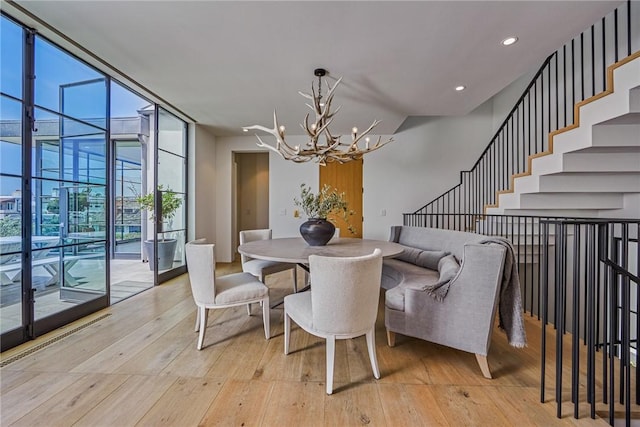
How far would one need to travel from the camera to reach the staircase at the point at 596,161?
81.0 inches

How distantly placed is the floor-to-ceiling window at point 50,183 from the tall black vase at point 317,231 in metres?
2.33

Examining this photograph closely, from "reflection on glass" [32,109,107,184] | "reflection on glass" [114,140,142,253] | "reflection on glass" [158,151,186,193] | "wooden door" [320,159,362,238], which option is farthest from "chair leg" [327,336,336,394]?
"reflection on glass" [114,140,142,253]

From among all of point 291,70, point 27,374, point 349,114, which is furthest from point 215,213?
point 27,374

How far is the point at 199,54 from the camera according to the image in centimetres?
271

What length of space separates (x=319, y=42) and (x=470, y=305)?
2.43 m

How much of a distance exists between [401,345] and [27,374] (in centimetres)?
270

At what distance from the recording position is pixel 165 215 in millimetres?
4383

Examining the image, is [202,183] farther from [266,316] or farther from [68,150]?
[266,316]

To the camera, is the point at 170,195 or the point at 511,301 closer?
the point at 511,301

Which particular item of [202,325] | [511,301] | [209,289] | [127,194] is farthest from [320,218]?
[127,194]

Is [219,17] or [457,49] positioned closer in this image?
[219,17]

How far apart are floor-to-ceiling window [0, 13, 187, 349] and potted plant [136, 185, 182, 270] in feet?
3.45

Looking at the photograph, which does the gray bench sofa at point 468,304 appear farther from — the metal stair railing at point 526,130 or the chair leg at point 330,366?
the metal stair railing at point 526,130

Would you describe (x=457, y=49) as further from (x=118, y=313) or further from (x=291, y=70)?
(x=118, y=313)
